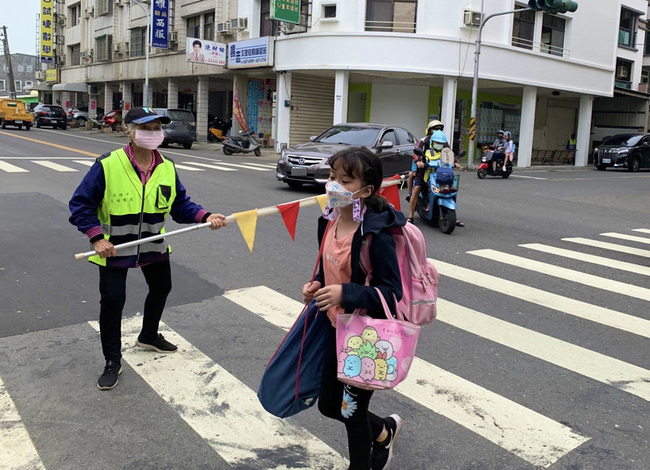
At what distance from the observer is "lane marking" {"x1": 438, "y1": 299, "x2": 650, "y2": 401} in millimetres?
4270

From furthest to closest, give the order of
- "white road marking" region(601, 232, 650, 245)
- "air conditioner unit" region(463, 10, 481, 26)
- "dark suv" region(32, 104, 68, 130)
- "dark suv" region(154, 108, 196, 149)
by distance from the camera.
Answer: "dark suv" region(32, 104, 68, 130), "dark suv" region(154, 108, 196, 149), "air conditioner unit" region(463, 10, 481, 26), "white road marking" region(601, 232, 650, 245)

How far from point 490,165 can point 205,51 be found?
16092 mm

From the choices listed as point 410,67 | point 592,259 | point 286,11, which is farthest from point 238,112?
point 592,259

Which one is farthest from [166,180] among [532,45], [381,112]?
[532,45]

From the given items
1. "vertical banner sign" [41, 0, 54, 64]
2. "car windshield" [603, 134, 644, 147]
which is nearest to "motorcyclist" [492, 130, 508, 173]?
"car windshield" [603, 134, 644, 147]

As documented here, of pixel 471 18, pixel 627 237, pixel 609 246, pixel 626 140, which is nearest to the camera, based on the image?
pixel 609 246

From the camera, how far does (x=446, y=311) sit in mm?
5656

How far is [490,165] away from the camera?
20703 mm

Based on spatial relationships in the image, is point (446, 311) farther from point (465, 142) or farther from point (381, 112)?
point (465, 142)

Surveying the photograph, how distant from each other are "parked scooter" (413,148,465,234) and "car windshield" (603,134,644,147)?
74.5ft

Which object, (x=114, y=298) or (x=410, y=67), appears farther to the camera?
(x=410, y=67)

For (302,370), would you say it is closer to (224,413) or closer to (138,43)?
(224,413)

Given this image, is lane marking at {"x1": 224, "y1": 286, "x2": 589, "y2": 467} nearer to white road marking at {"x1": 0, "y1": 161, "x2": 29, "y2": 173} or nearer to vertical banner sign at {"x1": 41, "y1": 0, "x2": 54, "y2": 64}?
white road marking at {"x1": 0, "y1": 161, "x2": 29, "y2": 173}

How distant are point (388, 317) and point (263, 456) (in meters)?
1.19
